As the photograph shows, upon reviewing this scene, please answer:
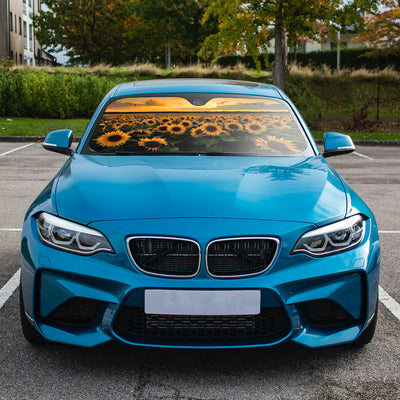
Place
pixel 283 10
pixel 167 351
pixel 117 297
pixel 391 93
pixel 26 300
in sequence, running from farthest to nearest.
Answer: pixel 391 93, pixel 283 10, pixel 167 351, pixel 26 300, pixel 117 297

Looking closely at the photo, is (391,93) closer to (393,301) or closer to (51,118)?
(51,118)

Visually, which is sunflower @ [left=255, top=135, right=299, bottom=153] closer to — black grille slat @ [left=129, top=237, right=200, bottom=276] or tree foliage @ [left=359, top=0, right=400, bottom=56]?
black grille slat @ [left=129, top=237, right=200, bottom=276]

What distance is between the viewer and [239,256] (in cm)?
295

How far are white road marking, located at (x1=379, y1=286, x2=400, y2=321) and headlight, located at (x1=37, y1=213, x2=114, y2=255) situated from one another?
2067mm

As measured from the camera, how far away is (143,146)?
4.24 m

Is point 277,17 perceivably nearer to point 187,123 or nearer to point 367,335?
point 187,123

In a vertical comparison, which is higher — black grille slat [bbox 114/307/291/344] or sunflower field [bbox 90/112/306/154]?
sunflower field [bbox 90/112/306/154]

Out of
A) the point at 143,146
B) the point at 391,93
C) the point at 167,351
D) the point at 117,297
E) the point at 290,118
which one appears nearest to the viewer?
the point at 117,297

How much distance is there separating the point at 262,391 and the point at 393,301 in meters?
1.74

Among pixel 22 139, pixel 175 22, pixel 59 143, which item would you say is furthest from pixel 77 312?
pixel 175 22

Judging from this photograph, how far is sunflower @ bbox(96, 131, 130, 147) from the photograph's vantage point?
4.29m

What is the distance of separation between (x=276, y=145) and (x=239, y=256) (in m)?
1.50

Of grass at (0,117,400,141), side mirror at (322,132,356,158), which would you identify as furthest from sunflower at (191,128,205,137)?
grass at (0,117,400,141)

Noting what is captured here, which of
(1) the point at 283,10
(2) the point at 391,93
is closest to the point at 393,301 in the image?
(1) the point at 283,10
